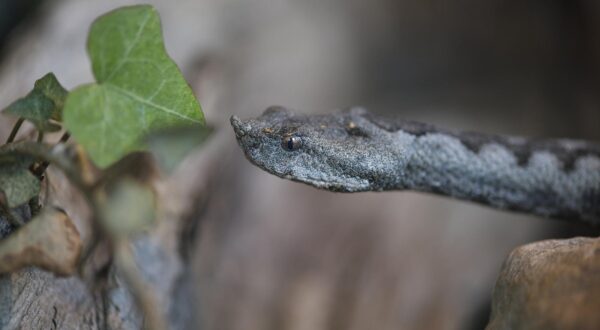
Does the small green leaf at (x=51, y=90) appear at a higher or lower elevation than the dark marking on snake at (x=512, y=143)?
lower

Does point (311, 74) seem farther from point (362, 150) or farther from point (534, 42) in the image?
point (362, 150)

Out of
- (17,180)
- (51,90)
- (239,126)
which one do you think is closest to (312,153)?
(239,126)

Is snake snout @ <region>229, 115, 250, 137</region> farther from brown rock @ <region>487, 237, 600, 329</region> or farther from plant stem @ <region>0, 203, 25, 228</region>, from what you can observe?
brown rock @ <region>487, 237, 600, 329</region>

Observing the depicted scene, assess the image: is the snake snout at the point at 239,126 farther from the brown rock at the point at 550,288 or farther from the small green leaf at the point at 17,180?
the brown rock at the point at 550,288

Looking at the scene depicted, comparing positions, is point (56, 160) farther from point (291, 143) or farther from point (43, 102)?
point (291, 143)

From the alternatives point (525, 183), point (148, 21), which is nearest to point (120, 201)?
point (148, 21)

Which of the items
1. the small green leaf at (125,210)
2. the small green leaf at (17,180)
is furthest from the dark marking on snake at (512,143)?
the small green leaf at (17,180)

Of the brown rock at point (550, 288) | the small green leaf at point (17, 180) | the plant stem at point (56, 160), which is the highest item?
the brown rock at point (550, 288)
